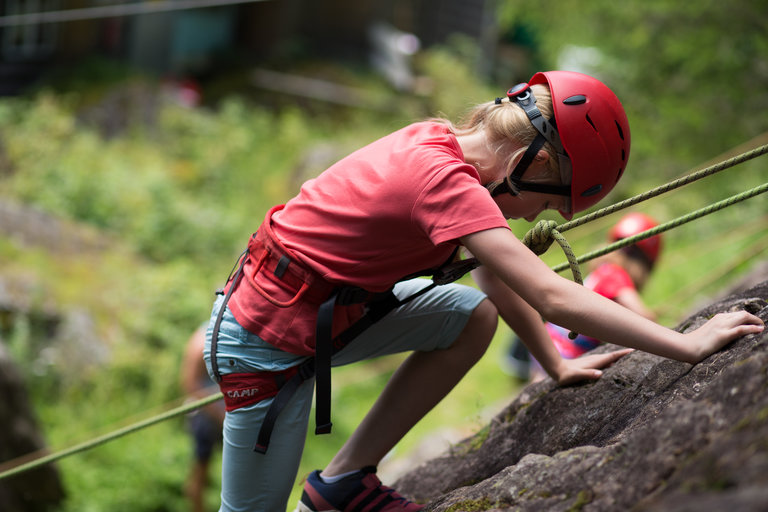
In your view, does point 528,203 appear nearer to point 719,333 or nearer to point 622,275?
point 719,333

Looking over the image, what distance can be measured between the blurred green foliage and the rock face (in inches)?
106

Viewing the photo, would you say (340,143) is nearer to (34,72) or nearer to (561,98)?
(34,72)

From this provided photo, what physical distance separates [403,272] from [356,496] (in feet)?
2.65

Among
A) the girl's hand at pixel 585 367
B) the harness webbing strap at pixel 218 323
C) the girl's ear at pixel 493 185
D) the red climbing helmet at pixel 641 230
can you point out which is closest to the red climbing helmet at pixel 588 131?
the girl's ear at pixel 493 185

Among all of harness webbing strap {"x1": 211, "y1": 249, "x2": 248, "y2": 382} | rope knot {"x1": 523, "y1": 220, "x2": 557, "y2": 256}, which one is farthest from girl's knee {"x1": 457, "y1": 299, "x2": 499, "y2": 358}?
harness webbing strap {"x1": 211, "y1": 249, "x2": 248, "y2": 382}

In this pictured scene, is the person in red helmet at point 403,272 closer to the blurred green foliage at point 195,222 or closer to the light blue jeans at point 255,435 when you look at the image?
the light blue jeans at point 255,435

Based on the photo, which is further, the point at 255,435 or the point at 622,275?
the point at 622,275

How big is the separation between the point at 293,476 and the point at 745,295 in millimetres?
1639

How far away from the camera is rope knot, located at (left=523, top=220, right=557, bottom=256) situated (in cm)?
224

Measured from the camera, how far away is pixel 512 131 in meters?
2.17

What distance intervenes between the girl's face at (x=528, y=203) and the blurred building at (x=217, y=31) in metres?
13.2

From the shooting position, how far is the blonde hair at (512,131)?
217 centimetres

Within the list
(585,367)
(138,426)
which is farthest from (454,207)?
(138,426)

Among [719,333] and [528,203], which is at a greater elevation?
[528,203]
